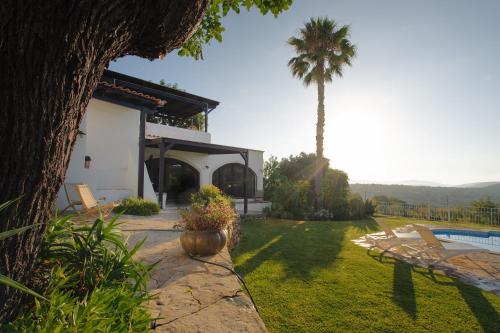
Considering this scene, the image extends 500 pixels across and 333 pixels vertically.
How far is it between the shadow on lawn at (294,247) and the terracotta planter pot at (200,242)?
1.14m

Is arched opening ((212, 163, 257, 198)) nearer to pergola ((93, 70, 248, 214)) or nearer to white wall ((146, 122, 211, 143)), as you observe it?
white wall ((146, 122, 211, 143))

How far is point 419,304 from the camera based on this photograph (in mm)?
4004

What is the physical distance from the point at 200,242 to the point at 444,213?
1590cm

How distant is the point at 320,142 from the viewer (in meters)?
14.8

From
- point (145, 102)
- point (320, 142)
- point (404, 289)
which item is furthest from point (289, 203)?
point (404, 289)

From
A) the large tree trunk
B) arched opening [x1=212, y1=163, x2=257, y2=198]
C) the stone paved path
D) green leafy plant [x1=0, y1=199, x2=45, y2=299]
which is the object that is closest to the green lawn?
the stone paved path

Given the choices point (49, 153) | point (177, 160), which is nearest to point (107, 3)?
point (49, 153)

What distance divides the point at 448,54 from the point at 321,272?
27.2 feet

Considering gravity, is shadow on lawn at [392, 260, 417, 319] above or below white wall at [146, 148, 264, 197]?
below

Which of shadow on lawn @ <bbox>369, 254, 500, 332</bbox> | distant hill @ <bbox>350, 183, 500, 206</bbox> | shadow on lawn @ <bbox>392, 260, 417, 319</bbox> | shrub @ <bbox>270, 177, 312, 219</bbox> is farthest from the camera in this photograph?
distant hill @ <bbox>350, 183, 500, 206</bbox>

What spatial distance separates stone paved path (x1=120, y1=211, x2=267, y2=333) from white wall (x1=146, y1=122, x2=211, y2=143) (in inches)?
442

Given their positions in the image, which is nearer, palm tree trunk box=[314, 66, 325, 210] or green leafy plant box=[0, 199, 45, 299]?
green leafy plant box=[0, 199, 45, 299]

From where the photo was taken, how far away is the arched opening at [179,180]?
1709 centimetres

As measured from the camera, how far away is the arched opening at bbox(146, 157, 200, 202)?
673 inches
